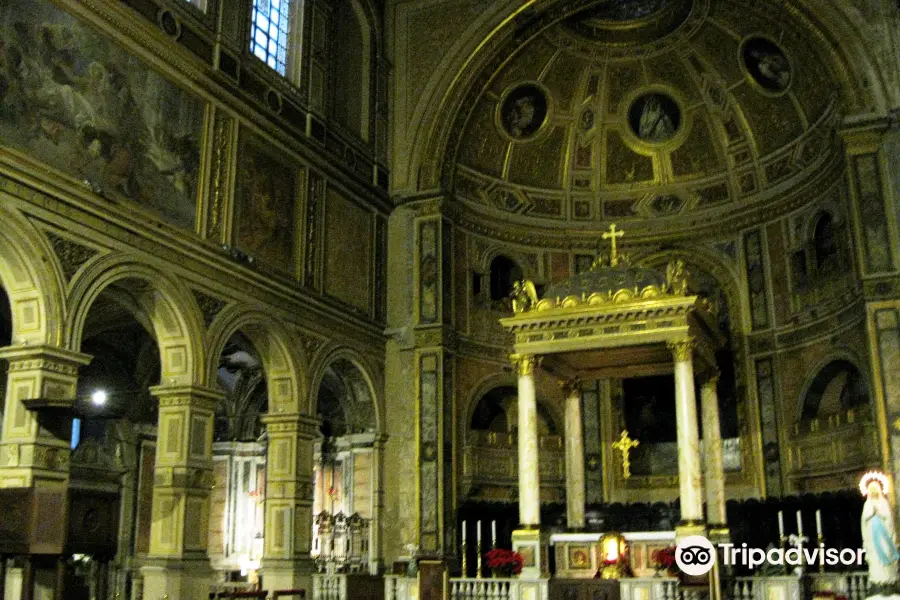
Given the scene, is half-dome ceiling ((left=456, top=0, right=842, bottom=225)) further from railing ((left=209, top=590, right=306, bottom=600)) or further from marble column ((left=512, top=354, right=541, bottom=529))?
railing ((left=209, top=590, right=306, bottom=600))

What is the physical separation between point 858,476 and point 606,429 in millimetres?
5702

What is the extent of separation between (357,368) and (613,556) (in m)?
6.53

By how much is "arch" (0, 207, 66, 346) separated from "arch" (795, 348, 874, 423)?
1380 centimetres

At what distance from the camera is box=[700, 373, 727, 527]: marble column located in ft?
57.4

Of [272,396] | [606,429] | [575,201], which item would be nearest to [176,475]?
[272,396]

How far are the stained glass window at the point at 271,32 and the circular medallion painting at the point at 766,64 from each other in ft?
31.8

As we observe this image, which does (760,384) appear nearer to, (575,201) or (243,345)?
(575,201)

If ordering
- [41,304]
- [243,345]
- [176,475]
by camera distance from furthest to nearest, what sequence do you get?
[243,345] → [176,475] → [41,304]

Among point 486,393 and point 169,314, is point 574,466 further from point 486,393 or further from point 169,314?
point 169,314

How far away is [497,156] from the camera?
2250cm

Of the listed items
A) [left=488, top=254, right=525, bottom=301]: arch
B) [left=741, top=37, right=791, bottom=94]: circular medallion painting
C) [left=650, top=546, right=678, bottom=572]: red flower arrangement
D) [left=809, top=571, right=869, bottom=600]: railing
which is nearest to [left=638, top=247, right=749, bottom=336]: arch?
[left=488, top=254, right=525, bottom=301]: arch

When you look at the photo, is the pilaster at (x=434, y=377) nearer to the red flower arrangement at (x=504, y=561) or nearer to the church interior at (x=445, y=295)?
the church interior at (x=445, y=295)

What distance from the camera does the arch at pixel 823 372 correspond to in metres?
18.2

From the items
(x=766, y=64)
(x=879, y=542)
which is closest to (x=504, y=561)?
(x=879, y=542)
